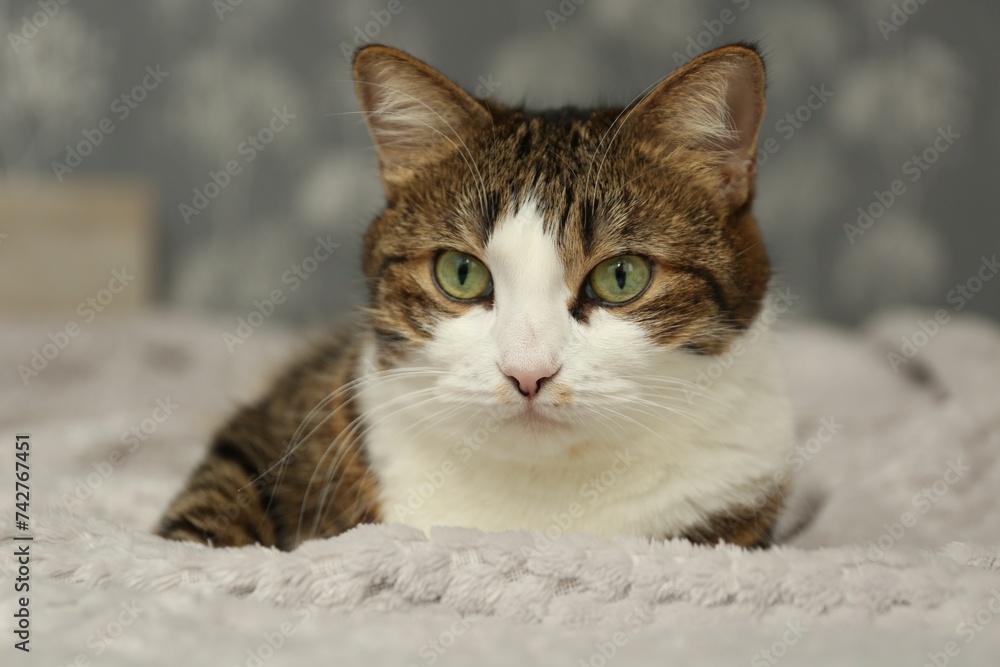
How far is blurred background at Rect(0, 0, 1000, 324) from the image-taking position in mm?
2701

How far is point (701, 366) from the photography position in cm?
104

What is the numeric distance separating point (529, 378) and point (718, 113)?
0.45m

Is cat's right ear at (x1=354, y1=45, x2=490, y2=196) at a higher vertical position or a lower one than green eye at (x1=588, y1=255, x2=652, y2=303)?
higher

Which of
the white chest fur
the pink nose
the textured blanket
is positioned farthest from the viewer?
the white chest fur

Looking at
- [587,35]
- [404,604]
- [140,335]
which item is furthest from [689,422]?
[587,35]

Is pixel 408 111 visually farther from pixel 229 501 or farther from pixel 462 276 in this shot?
pixel 229 501

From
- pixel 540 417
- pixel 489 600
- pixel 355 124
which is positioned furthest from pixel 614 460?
pixel 355 124

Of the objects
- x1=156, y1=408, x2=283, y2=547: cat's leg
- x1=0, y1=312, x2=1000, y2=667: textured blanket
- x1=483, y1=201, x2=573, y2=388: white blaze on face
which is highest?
x1=483, y1=201, x2=573, y2=388: white blaze on face

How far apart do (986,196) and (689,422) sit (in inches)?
87.3

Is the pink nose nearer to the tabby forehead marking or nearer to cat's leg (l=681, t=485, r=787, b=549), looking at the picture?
the tabby forehead marking

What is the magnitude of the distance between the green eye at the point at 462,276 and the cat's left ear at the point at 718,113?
0.29 m

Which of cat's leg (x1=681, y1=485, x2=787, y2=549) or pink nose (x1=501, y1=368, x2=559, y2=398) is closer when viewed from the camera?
pink nose (x1=501, y1=368, x2=559, y2=398)

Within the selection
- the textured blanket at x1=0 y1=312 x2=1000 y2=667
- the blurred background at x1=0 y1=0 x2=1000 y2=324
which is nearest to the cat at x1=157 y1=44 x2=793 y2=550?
the textured blanket at x1=0 y1=312 x2=1000 y2=667

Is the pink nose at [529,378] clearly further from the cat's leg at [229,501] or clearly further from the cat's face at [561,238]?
the cat's leg at [229,501]
